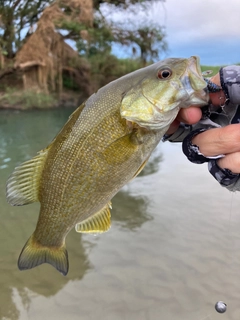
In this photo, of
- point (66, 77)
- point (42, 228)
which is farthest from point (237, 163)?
point (66, 77)

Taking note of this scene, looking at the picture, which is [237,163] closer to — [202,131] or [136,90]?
[202,131]

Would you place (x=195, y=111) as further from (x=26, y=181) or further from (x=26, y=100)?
(x=26, y=100)

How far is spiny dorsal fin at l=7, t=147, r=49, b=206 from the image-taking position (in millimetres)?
2102

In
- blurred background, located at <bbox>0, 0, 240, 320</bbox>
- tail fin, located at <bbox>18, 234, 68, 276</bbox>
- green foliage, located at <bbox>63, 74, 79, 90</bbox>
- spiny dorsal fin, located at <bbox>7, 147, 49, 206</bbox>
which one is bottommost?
green foliage, located at <bbox>63, 74, 79, 90</bbox>

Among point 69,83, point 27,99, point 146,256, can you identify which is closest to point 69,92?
point 69,83

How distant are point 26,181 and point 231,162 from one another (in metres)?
1.29

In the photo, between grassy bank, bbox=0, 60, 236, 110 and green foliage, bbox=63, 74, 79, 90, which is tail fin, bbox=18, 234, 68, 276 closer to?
grassy bank, bbox=0, 60, 236, 110

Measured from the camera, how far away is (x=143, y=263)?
4215 millimetres

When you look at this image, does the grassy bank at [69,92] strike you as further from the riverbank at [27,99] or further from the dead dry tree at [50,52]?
the dead dry tree at [50,52]

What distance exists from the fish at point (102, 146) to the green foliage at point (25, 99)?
18.9 metres

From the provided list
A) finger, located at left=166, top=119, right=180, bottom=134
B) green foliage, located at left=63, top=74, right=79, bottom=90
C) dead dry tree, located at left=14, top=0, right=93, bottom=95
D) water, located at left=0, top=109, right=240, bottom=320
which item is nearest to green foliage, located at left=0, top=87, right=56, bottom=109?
dead dry tree, located at left=14, top=0, right=93, bottom=95

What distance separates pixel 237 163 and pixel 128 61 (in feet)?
88.2

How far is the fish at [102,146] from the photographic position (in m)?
1.86

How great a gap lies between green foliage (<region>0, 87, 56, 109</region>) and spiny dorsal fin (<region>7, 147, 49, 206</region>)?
1886cm
